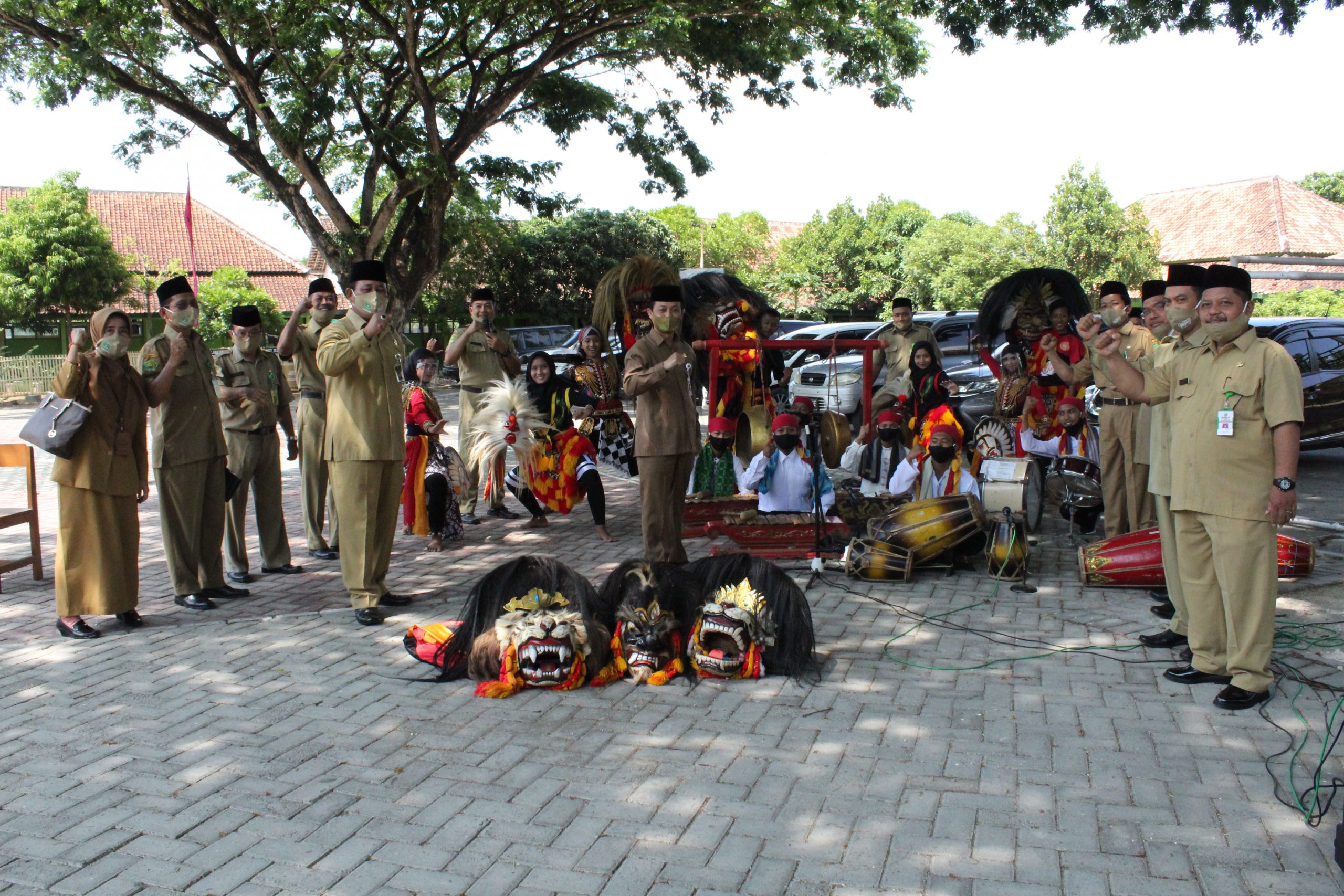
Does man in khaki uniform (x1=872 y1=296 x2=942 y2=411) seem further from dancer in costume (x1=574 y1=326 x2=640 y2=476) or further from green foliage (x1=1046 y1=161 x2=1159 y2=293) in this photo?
green foliage (x1=1046 y1=161 x2=1159 y2=293)

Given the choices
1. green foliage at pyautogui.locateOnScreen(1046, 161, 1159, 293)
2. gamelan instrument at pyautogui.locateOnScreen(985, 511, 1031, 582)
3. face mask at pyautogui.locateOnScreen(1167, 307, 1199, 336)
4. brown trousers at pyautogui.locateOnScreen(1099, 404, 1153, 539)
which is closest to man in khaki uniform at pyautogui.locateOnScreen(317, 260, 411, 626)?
gamelan instrument at pyautogui.locateOnScreen(985, 511, 1031, 582)

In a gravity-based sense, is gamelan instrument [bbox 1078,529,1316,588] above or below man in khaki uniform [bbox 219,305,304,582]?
below

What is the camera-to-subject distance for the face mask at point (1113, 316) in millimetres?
6426

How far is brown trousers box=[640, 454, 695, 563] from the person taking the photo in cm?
671

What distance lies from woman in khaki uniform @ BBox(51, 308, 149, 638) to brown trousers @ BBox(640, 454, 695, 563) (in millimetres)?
3023

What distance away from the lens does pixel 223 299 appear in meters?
27.4

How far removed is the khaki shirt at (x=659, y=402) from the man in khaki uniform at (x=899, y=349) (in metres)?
3.61

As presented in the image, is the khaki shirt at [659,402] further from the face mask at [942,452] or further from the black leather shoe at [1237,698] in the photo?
the black leather shoe at [1237,698]

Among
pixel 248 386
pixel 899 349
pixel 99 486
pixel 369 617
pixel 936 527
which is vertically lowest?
pixel 369 617

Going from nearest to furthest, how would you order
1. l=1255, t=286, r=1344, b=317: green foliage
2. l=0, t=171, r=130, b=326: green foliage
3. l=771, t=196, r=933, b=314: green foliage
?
l=1255, t=286, r=1344, b=317: green foliage → l=0, t=171, r=130, b=326: green foliage → l=771, t=196, r=933, b=314: green foliage

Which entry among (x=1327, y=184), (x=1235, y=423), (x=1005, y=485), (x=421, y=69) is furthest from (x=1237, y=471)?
(x=1327, y=184)

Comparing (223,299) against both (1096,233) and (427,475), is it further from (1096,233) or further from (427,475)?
(1096,233)

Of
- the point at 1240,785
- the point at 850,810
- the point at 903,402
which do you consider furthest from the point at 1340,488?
the point at 850,810

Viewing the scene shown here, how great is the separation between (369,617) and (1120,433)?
507 centimetres
